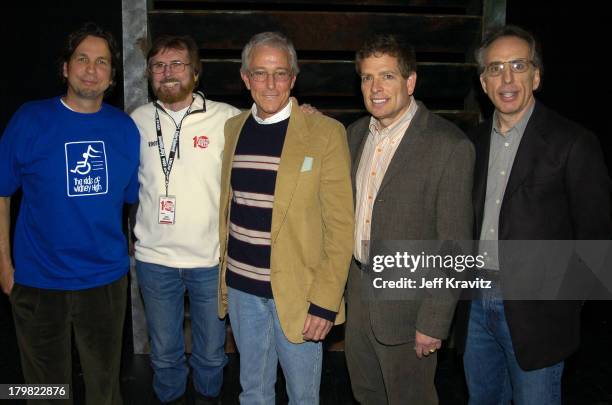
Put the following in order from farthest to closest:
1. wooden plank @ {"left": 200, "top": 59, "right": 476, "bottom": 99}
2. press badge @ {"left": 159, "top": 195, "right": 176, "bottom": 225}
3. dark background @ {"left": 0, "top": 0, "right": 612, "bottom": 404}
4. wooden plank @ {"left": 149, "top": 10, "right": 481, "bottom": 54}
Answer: dark background @ {"left": 0, "top": 0, "right": 612, "bottom": 404} < wooden plank @ {"left": 200, "top": 59, "right": 476, "bottom": 99} < wooden plank @ {"left": 149, "top": 10, "right": 481, "bottom": 54} < press badge @ {"left": 159, "top": 195, "right": 176, "bottom": 225}

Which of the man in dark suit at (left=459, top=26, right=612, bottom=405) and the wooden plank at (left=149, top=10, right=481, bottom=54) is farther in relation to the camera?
the wooden plank at (left=149, top=10, right=481, bottom=54)

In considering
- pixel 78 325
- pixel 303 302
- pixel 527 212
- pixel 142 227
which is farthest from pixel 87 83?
pixel 527 212

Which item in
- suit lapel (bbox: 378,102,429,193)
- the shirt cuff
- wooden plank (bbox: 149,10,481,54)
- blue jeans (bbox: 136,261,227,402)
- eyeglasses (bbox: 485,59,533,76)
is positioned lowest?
blue jeans (bbox: 136,261,227,402)

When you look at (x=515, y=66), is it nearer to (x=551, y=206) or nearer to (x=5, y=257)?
(x=551, y=206)

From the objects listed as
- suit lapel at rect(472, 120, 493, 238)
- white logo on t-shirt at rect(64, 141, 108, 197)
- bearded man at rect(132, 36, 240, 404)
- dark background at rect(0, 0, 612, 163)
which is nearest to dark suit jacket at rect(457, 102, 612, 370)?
suit lapel at rect(472, 120, 493, 238)

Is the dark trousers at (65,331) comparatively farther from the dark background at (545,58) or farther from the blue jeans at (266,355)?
the dark background at (545,58)

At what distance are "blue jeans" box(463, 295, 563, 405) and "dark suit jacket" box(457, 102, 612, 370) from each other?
5 cm

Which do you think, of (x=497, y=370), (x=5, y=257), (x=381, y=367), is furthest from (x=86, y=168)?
(x=497, y=370)

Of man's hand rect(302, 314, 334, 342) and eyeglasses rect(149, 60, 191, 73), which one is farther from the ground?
eyeglasses rect(149, 60, 191, 73)

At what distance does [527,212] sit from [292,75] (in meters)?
1.12

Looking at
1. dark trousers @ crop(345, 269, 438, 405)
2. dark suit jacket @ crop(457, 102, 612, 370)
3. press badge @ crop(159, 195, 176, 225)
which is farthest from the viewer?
press badge @ crop(159, 195, 176, 225)

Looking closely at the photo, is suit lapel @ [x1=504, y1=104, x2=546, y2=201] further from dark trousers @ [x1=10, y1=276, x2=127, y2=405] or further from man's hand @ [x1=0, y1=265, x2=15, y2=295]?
man's hand @ [x1=0, y1=265, x2=15, y2=295]

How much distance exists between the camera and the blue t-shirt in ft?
7.38

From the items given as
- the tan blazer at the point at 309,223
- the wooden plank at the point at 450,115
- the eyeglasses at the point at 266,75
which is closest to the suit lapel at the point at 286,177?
the tan blazer at the point at 309,223
